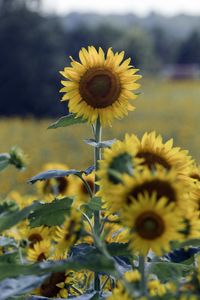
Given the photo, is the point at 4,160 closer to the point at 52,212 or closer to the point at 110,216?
the point at 52,212

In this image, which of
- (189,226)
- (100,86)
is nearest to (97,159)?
(100,86)

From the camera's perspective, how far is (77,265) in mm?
975

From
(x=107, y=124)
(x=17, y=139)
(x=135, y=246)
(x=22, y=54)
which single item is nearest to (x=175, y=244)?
(x=135, y=246)

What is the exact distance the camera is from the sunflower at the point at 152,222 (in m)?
0.91

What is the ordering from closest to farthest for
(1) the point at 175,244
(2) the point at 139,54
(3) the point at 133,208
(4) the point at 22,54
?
(3) the point at 133,208 → (1) the point at 175,244 → (4) the point at 22,54 → (2) the point at 139,54

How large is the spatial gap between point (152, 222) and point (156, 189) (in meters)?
0.04

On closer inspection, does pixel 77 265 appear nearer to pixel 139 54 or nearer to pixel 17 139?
pixel 17 139

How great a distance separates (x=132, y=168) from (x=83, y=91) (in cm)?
56

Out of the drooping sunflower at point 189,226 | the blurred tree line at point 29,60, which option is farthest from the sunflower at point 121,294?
the blurred tree line at point 29,60

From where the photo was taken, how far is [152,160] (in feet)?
3.75

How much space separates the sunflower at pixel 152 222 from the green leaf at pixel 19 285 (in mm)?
129

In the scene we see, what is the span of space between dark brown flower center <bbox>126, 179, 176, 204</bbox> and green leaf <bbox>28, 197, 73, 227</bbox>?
0.39 metres

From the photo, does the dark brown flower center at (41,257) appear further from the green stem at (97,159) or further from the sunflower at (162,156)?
the sunflower at (162,156)

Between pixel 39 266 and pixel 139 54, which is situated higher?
pixel 139 54
